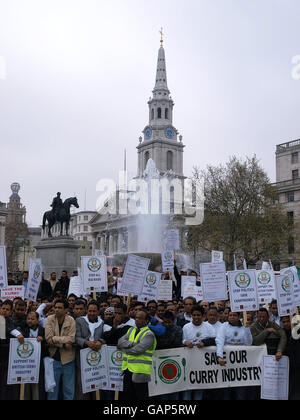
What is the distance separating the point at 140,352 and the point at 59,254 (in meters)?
18.8

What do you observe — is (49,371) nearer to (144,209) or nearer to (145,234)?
(145,234)

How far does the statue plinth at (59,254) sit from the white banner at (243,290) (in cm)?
1651

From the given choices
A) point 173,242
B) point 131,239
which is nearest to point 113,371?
point 173,242

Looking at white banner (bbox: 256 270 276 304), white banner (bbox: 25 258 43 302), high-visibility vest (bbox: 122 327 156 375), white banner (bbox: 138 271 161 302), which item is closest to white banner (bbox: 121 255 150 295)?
white banner (bbox: 138 271 161 302)

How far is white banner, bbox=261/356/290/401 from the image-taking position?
890 cm

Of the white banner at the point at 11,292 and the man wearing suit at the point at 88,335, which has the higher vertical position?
the white banner at the point at 11,292

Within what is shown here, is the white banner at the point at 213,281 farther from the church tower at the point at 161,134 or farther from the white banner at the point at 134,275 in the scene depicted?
the church tower at the point at 161,134

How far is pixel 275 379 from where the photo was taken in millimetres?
8938

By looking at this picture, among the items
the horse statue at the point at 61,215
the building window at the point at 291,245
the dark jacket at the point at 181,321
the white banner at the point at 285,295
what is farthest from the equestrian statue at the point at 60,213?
the building window at the point at 291,245

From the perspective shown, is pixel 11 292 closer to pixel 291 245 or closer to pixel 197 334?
pixel 197 334

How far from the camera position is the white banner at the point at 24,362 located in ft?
26.9

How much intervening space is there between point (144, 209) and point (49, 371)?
250ft

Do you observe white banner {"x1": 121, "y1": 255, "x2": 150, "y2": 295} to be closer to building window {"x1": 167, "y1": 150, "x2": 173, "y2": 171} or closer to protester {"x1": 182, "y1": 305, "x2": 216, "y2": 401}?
protester {"x1": 182, "y1": 305, "x2": 216, "y2": 401}
